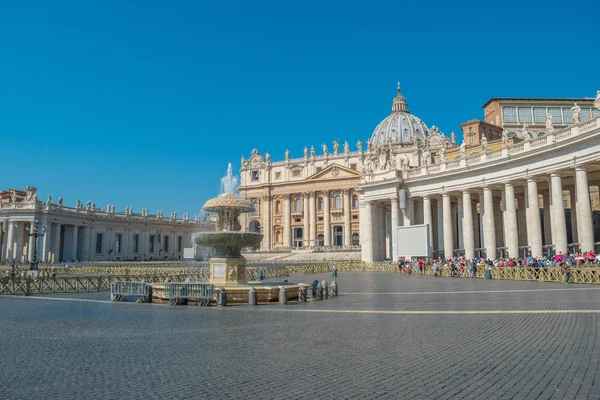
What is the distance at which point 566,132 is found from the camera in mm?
29406

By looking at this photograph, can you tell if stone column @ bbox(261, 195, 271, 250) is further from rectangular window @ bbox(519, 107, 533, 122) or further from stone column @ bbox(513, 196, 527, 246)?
stone column @ bbox(513, 196, 527, 246)

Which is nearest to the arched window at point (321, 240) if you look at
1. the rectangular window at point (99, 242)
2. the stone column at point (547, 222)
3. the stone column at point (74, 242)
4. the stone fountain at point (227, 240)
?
the rectangular window at point (99, 242)

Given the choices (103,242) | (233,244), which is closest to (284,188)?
(103,242)

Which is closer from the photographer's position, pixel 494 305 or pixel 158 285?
pixel 494 305

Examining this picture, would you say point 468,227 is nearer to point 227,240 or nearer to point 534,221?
point 534,221

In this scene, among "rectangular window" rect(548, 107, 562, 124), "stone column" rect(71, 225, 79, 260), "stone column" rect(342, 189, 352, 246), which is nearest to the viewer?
"rectangular window" rect(548, 107, 562, 124)

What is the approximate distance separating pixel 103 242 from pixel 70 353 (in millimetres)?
75535

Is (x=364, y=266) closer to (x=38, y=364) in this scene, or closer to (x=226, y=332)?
(x=226, y=332)

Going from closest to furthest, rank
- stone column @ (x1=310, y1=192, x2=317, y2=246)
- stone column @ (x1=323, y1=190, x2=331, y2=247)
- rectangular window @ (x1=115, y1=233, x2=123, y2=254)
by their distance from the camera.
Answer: rectangular window @ (x1=115, y1=233, x2=123, y2=254), stone column @ (x1=323, y1=190, x2=331, y2=247), stone column @ (x1=310, y1=192, x2=317, y2=246)

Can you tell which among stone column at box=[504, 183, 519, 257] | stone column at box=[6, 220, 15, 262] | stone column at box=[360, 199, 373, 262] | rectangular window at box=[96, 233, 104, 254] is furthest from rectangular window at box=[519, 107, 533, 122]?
stone column at box=[6, 220, 15, 262]

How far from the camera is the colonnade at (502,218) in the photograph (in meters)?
29.5

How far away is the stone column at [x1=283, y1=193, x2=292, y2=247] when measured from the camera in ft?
317

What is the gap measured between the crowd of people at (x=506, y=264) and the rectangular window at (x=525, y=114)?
39.8m

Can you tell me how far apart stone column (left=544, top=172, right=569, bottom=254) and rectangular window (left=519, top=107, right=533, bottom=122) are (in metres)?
41.0
